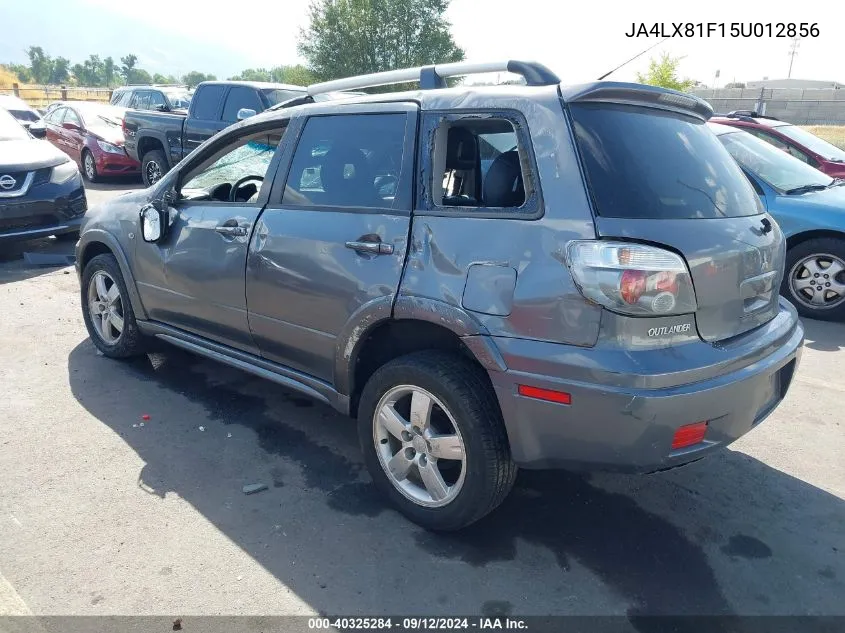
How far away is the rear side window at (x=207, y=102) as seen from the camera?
10.3 m

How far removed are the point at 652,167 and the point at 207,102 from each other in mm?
9390

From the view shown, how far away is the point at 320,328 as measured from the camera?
3285 millimetres

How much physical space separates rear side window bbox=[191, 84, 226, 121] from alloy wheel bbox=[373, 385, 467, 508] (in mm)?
8614

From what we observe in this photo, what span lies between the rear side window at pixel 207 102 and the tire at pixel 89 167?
166 inches

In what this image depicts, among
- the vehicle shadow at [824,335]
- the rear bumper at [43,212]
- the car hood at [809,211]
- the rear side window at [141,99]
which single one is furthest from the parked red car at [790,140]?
the rear side window at [141,99]

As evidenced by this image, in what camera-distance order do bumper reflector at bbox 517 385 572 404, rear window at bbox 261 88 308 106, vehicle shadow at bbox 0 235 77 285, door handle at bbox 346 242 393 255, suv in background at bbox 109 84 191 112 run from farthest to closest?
1. suv in background at bbox 109 84 191 112
2. rear window at bbox 261 88 308 106
3. vehicle shadow at bbox 0 235 77 285
4. door handle at bbox 346 242 393 255
5. bumper reflector at bbox 517 385 572 404

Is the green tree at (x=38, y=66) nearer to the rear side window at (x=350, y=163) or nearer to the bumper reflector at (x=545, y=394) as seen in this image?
the rear side window at (x=350, y=163)

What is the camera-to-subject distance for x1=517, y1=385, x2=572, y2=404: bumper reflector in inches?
96.2

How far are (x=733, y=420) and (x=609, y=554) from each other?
2.58 ft

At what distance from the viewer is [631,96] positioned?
276 cm

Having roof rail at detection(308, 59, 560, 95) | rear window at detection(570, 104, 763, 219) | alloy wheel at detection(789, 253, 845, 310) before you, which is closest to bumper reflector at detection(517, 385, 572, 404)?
rear window at detection(570, 104, 763, 219)

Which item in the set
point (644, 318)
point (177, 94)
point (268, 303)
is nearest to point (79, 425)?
point (268, 303)

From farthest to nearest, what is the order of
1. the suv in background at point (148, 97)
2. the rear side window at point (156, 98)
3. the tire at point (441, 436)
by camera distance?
1. the suv in background at point (148, 97)
2. the rear side window at point (156, 98)
3. the tire at point (441, 436)

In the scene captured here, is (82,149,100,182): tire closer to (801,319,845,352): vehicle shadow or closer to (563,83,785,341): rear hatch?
(801,319,845,352): vehicle shadow
